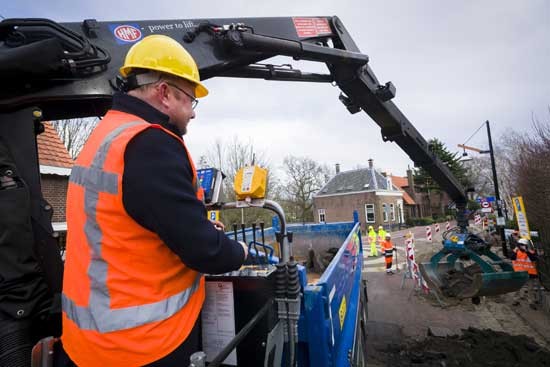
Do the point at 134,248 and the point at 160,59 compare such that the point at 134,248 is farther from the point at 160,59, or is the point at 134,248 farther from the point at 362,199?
the point at 362,199

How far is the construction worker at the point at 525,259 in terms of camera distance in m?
6.33

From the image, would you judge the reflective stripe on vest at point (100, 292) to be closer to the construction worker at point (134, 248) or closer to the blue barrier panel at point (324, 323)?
the construction worker at point (134, 248)

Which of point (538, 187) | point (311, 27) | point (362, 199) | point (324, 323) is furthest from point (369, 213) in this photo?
point (324, 323)

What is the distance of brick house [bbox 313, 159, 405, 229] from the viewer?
3419cm

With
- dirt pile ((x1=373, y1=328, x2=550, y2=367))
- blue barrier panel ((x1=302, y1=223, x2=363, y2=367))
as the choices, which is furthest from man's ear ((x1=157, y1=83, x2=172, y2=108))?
dirt pile ((x1=373, y1=328, x2=550, y2=367))

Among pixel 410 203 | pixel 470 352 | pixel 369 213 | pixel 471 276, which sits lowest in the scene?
pixel 470 352

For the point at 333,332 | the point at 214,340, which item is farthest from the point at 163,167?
the point at 333,332

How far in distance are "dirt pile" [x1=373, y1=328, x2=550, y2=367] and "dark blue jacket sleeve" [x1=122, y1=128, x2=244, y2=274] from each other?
4.14 m

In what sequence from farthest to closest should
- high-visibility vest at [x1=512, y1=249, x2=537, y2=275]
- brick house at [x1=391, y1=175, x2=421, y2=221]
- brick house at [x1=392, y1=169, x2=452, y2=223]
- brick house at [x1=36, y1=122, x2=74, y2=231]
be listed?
A: brick house at [x1=392, y1=169, x2=452, y2=223], brick house at [x1=391, y1=175, x2=421, y2=221], brick house at [x1=36, y1=122, x2=74, y2=231], high-visibility vest at [x1=512, y1=249, x2=537, y2=275]

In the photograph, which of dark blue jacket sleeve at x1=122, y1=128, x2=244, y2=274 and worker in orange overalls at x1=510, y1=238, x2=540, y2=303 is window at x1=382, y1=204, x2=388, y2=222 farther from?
dark blue jacket sleeve at x1=122, y1=128, x2=244, y2=274

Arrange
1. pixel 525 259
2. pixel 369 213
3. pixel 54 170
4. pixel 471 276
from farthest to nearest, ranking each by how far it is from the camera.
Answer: pixel 369 213 → pixel 54 170 → pixel 471 276 → pixel 525 259

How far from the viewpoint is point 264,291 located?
1.61m

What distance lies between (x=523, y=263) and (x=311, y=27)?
6397 millimetres

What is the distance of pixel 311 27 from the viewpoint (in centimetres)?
370
